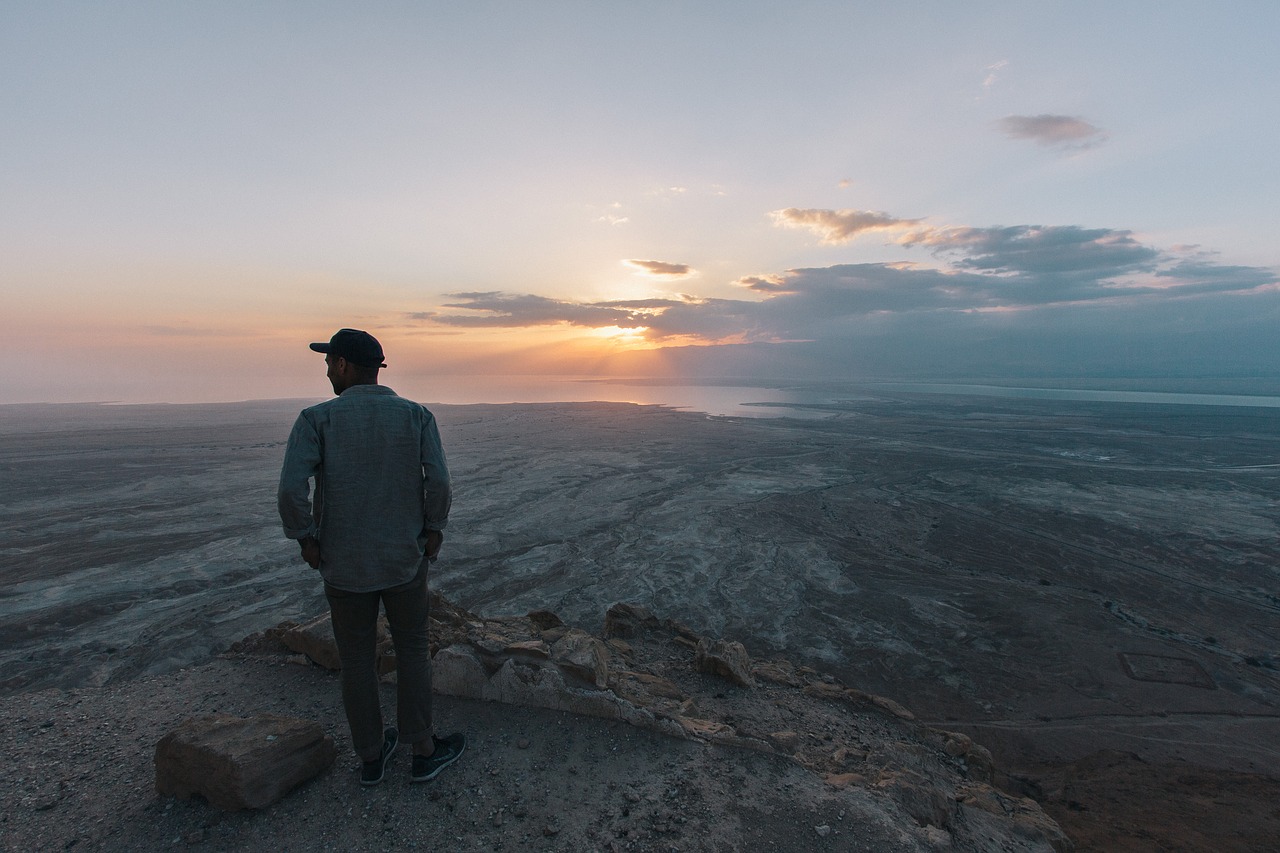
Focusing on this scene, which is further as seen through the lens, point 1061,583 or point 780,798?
point 1061,583

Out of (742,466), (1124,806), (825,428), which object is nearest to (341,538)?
(1124,806)

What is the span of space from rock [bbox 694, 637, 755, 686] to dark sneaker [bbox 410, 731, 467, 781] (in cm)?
360

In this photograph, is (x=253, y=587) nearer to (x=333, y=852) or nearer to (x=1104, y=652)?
(x=333, y=852)

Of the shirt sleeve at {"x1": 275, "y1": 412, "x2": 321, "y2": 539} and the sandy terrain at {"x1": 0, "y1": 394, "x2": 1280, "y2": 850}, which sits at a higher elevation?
the shirt sleeve at {"x1": 275, "y1": 412, "x2": 321, "y2": 539}

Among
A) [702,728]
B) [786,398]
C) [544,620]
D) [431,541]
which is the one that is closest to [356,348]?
[431,541]

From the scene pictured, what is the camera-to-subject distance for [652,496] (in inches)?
946

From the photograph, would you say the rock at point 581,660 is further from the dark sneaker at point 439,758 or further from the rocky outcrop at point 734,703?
the dark sneaker at point 439,758

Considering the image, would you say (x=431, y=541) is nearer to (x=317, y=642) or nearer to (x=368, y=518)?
(x=368, y=518)

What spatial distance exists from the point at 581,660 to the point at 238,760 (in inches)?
95.7

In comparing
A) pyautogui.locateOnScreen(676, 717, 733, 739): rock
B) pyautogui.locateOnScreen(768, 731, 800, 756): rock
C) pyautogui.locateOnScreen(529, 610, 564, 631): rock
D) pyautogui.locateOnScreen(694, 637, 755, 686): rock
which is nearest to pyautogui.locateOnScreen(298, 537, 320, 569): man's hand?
pyautogui.locateOnScreen(676, 717, 733, 739): rock

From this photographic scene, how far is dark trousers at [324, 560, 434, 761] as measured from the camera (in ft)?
9.48

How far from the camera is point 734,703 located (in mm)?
5926

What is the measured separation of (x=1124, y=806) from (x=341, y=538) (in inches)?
385

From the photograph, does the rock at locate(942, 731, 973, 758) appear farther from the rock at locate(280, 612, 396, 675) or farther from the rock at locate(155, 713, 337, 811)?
the rock at locate(155, 713, 337, 811)
